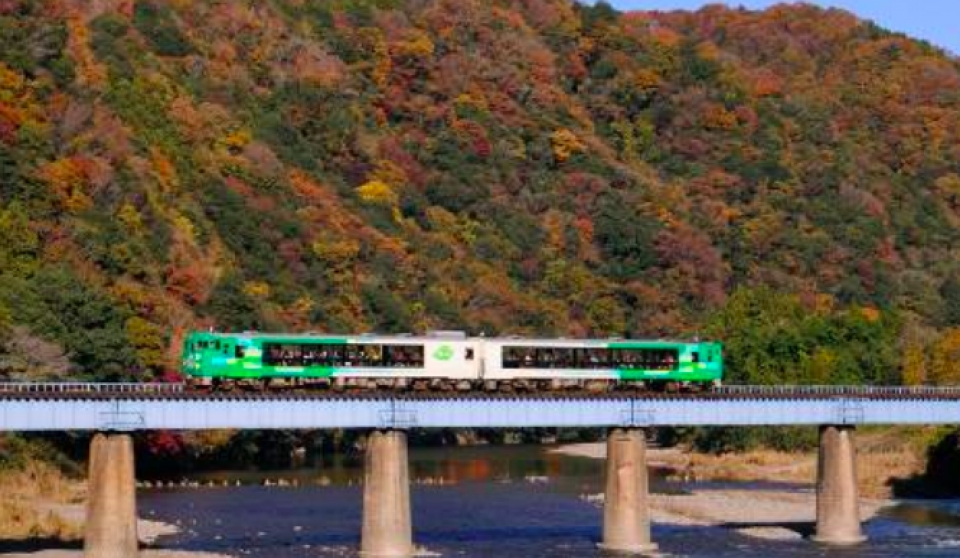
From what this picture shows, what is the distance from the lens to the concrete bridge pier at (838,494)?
97.4 metres

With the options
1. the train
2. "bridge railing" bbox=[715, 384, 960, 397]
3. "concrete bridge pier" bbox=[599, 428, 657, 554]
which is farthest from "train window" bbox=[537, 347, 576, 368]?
"bridge railing" bbox=[715, 384, 960, 397]

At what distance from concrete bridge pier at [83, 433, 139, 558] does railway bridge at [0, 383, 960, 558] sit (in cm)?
4

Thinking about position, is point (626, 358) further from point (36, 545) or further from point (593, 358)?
point (36, 545)

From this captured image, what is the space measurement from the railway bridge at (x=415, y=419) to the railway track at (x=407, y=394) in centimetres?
7

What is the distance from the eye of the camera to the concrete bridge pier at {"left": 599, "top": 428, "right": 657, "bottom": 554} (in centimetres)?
9188

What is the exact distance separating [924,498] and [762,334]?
168 ft

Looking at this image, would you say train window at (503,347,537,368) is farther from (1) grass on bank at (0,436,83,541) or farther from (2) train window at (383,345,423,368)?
(1) grass on bank at (0,436,83,541)

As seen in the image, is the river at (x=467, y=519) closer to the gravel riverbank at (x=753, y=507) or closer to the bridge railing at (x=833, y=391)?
the gravel riverbank at (x=753, y=507)

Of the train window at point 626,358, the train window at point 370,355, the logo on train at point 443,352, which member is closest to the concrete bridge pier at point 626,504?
the train window at point 626,358

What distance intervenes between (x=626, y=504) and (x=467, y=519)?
54.0ft

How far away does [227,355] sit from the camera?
9038 centimetres

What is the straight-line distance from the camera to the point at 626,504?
92.4 metres

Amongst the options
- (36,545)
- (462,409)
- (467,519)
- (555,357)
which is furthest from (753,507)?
(36,545)

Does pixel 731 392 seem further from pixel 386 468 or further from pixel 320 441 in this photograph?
pixel 320 441
